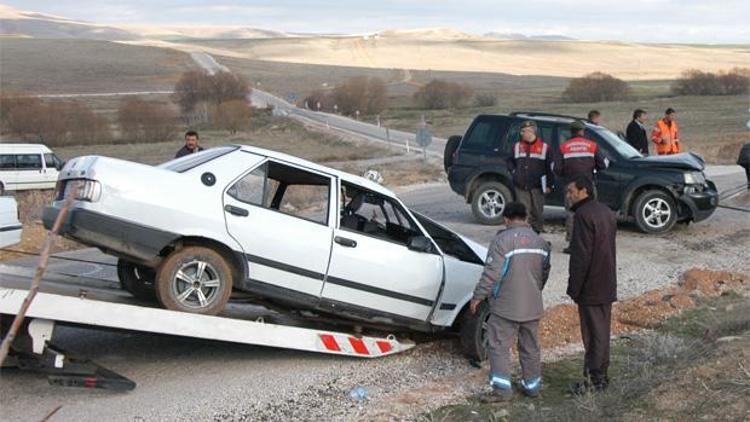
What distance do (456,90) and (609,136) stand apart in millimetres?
73168

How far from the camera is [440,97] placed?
84.6 metres

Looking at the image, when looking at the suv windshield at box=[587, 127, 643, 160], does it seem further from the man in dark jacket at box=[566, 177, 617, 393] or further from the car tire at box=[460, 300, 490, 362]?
the man in dark jacket at box=[566, 177, 617, 393]

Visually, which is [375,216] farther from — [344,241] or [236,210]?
[236,210]

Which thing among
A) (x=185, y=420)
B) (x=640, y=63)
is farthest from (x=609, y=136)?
(x=640, y=63)

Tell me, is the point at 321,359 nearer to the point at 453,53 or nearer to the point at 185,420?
the point at 185,420

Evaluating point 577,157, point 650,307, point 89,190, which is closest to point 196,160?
point 89,190

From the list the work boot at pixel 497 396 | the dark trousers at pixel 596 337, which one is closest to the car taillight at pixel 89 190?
the work boot at pixel 497 396

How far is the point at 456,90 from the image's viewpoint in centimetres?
8669

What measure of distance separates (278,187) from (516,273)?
2555mm

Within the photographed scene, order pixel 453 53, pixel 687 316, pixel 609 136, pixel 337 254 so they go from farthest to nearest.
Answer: pixel 453 53 → pixel 609 136 → pixel 687 316 → pixel 337 254

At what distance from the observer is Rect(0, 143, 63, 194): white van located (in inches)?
1228

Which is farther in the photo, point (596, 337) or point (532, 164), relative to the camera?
point (532, 164)

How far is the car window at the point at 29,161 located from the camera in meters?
31.5

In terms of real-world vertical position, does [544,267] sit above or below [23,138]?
above
